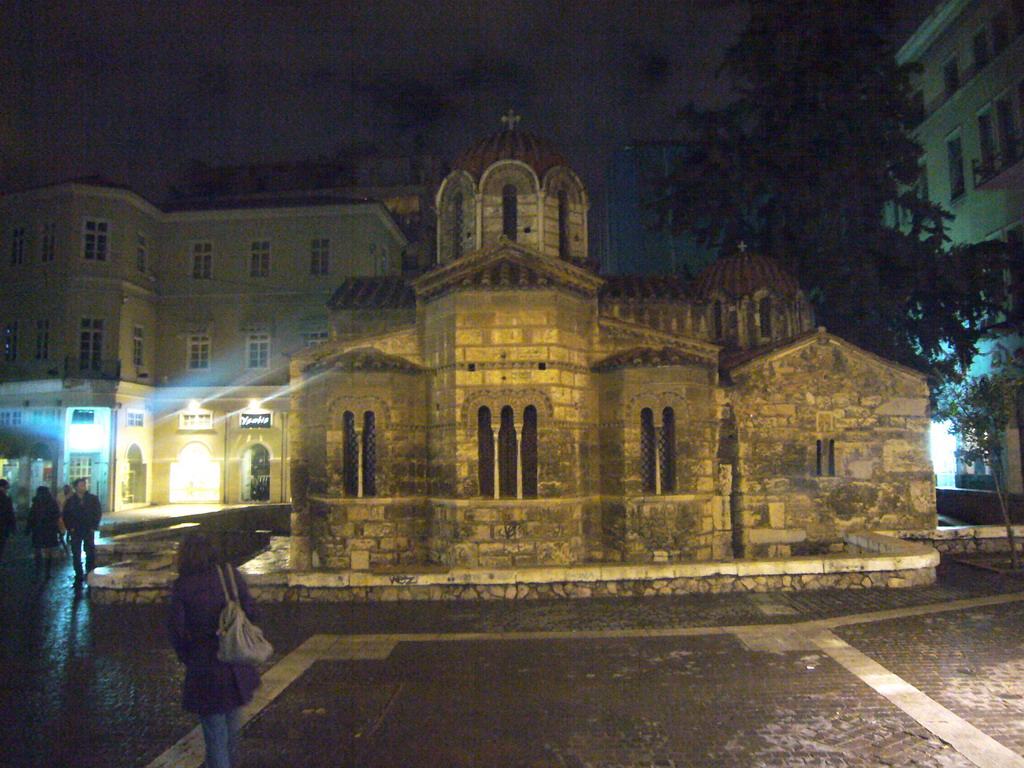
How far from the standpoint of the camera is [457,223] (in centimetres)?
1653

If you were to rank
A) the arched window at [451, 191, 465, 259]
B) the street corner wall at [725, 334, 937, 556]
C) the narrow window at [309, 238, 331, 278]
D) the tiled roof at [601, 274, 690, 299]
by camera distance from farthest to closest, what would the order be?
1. the narrow window at [309, 238, 331, 278]
2. the tiled roof at [601, 274, 690, 299]
3. the arched window at [451, 191, 465, 259]
4. the street corner wall at [725, 334, 937, 556]

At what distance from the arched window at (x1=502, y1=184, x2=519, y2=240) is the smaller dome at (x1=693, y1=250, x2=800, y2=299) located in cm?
700

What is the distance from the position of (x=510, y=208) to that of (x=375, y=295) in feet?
17.0

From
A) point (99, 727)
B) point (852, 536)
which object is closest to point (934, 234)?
point (852, 536)

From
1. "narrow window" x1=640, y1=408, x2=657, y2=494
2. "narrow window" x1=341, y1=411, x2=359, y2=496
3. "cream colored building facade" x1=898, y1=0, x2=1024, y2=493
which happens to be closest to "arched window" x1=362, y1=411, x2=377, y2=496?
"narrow window" x1=341, y1=411, x2=359, y2=496

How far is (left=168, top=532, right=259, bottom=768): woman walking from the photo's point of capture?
15.6 feet

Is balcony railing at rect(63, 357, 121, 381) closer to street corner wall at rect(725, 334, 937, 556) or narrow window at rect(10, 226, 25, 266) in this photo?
narrow window at rect(10, 226, 25, 266)

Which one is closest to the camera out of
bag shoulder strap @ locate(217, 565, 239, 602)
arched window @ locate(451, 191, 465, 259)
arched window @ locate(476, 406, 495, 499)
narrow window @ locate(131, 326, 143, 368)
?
bag shoulder strap @ locate(217, 565, 239, 602)

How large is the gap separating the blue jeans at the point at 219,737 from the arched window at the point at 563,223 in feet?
41.1

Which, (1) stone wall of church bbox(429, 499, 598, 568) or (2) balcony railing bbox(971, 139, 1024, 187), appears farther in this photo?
(2) balcony railing bbox(971, 139, 1024, 187)

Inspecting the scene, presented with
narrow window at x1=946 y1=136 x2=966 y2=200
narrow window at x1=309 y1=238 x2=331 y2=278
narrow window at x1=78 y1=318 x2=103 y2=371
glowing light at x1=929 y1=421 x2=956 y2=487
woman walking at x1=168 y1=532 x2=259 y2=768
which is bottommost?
woman walking at x1=168 y1=532 x2=259 y2=768

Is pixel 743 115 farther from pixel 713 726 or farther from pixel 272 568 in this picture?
pixel 713 726

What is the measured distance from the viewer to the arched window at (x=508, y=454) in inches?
541

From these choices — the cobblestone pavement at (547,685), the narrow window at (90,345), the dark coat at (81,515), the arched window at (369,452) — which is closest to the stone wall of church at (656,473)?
the cobblestone pavement at (547,685)
